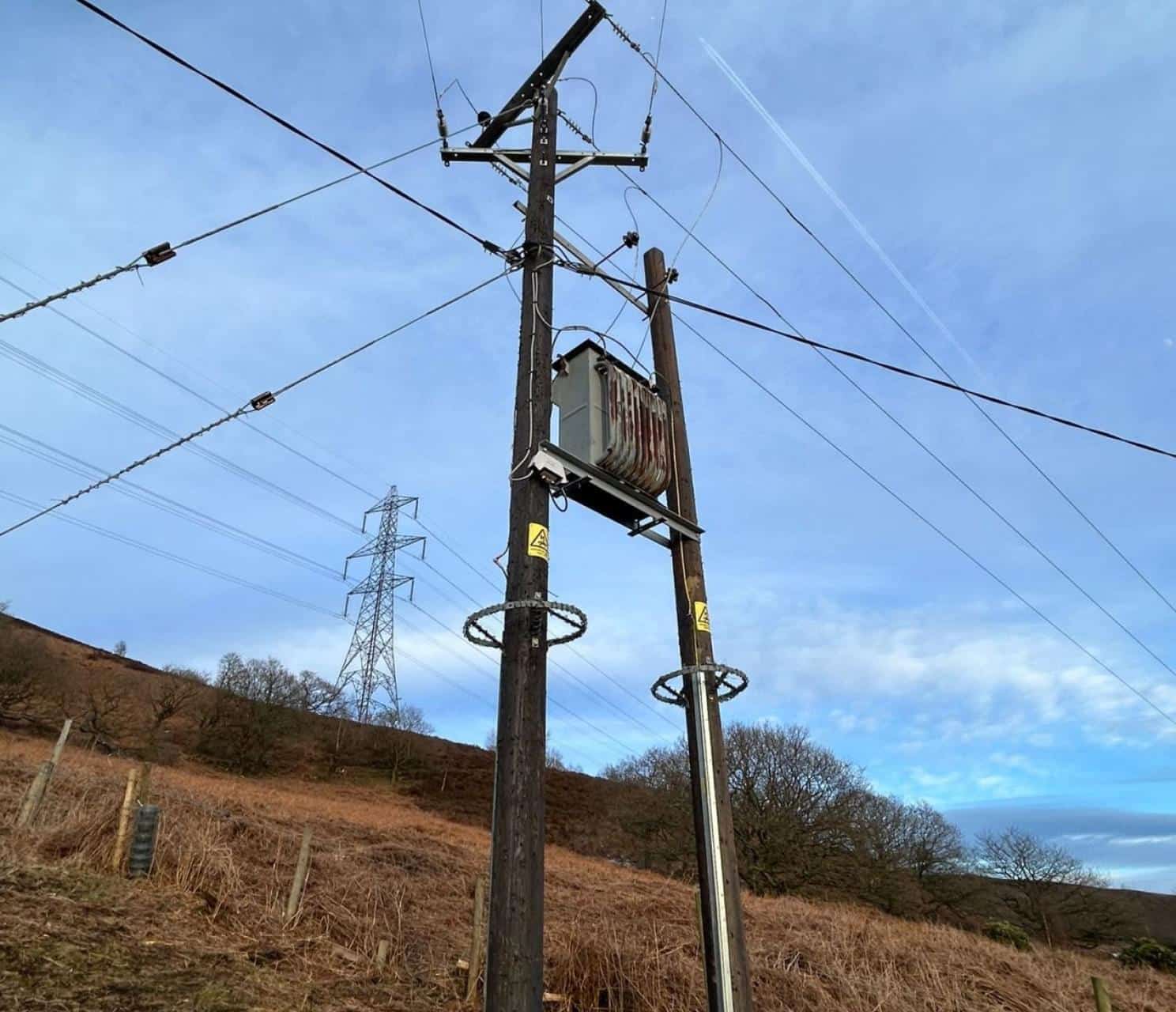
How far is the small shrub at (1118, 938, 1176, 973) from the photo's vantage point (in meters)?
24.7

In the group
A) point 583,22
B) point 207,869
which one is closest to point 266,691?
point 207,869

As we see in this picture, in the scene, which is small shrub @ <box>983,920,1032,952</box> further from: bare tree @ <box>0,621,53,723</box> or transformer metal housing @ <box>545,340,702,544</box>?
bare tree @ <box>0,621,53,723</box>

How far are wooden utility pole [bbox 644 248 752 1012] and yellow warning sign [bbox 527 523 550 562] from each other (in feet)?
5.15

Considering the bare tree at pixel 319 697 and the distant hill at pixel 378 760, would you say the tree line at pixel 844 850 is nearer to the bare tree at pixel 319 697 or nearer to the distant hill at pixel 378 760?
the distant hill at pixel 378 760

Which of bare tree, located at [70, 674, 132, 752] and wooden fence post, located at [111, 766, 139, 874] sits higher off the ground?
bare tree, located at [70, 674, 132, 752]

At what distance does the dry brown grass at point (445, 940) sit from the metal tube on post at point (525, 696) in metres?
3.95

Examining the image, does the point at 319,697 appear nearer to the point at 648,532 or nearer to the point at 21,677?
the point at 21,677

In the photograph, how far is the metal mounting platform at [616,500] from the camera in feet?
18.2

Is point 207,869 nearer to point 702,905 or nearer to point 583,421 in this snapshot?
point 702,905

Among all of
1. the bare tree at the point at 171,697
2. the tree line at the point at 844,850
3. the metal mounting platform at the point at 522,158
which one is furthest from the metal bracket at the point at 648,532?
the bare tree at the point at 171,697

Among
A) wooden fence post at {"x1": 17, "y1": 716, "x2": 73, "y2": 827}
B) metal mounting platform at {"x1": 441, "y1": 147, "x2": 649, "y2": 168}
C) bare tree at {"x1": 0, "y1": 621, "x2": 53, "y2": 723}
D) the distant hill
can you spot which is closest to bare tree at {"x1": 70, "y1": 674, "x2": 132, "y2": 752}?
the distant hill

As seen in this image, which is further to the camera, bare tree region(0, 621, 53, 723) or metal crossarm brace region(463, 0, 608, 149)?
bare tree region(0, 621, 53, 723)

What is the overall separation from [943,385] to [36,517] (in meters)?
9.55

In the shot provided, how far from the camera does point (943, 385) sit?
24.1ft
